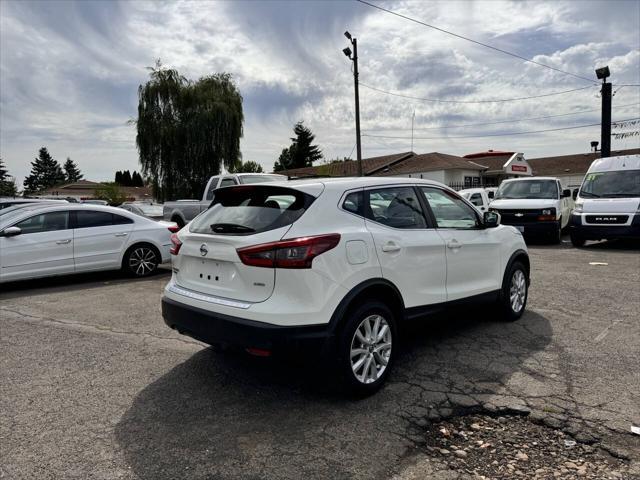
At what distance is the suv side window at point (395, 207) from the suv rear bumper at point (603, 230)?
376 inches

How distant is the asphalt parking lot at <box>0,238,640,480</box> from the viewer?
2.88 meters

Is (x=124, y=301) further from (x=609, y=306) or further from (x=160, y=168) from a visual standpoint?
(x=160, y=168)

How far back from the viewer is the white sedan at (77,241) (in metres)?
8.11

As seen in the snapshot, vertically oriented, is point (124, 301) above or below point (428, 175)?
below

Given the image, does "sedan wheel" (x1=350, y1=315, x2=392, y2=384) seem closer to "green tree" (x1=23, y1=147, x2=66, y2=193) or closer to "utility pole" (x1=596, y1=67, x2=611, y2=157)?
"utility pole" (x1=596, y1=67, x2=611, y2=157)

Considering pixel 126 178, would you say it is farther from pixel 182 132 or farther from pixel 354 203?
pixel 354 203

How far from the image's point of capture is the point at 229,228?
3668 millimetres

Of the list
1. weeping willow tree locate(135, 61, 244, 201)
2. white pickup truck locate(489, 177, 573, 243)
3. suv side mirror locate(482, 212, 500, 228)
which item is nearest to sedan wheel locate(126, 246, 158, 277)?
suv side mirror locate(482, 212, 500, 228)

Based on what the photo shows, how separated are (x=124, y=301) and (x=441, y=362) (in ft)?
15.8

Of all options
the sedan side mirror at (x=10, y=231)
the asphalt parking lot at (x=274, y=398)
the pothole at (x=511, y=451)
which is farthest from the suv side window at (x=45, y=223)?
the pothole at (x=511, y=451)

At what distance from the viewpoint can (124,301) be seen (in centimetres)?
709

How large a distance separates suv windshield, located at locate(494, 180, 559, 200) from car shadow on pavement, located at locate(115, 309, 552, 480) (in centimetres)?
1093

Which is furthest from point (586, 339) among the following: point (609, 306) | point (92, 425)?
point (92, 425)

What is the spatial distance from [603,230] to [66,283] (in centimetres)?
1210
